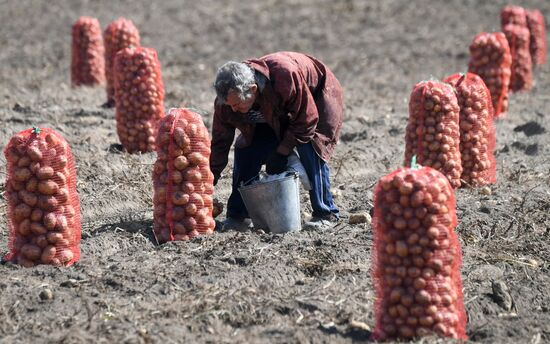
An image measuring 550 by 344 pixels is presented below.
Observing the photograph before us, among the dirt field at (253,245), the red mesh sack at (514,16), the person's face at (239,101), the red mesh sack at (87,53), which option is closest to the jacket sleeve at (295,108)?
the person's face at (239,101)

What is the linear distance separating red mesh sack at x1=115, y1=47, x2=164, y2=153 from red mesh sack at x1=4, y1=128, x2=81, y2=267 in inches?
116

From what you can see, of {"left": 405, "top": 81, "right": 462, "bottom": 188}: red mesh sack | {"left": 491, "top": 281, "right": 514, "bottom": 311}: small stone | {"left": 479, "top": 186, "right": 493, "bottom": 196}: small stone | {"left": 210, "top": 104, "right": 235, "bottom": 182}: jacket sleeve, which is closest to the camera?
{"left": 491, "top": 281, "right": 514, "bottom": 311}: small stone

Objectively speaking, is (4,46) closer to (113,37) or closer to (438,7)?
(113,37)

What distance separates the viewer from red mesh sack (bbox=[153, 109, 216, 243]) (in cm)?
627

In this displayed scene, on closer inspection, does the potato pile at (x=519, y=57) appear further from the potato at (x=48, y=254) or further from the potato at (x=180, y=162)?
the potato at (x=48, y=254)

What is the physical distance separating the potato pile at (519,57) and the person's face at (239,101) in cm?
692

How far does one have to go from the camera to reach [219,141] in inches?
266

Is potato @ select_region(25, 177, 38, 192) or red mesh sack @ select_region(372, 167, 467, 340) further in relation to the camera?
potato @ select_region(25, 177, 38, 192)

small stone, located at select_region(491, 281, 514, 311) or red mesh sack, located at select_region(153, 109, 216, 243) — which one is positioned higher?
red mesh sack, located at select_region(153, 109, 216, 243)

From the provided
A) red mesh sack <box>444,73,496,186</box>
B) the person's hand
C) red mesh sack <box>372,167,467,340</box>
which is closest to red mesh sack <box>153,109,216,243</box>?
the person's hand

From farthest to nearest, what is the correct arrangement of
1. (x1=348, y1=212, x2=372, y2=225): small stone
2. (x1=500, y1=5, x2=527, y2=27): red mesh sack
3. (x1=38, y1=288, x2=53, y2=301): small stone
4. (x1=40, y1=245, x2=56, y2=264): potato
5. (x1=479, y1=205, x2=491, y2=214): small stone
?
1. (x1=500, y1=5, x2=527, y2=27): red mesh sack
2. (x1=479, y1=205, x2=491, y2=214): small stone
3. (x1=348, y1=212, x2=372, y2=225): small stone
4. (x1=40, y1=245, x2=56, y2=264): potato
5. (x1=38, y1=288, x2=53, y2=301): small stone

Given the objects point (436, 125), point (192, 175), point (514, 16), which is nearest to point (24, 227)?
point (192, 175)

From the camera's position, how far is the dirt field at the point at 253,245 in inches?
201

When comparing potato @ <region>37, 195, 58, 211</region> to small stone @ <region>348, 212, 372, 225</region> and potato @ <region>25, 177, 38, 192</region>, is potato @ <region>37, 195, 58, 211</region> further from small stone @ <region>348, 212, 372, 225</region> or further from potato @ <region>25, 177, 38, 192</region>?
small stone @ <region>348, 212, 372, 225</region>
